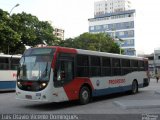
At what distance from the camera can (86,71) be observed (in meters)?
17.2

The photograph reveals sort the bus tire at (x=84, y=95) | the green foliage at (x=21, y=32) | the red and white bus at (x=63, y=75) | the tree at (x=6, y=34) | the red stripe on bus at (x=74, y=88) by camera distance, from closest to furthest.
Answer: the red and white bus at (x=63, y=75) → the red stripe on bus at (x=74, y=88) → the bus tire at (x=84, y=95) → the tree at (x=6, y=34) → the green foliage at (x=21, y=32)

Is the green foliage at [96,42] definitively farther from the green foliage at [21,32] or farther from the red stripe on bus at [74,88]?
the red stripe on bus at [74,88]

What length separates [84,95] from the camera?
16844 millimetres

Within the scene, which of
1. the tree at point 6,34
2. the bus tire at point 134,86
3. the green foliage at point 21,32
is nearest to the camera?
the bus tire at point 134,86

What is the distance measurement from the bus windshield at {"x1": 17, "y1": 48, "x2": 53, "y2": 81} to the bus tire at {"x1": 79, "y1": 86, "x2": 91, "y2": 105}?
97.9 inches

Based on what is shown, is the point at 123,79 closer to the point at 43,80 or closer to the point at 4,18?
the point at 43,80

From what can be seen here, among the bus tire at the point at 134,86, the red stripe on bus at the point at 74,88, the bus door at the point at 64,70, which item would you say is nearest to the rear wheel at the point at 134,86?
the bus tire at the point at 134,86

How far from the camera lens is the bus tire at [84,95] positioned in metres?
16.5

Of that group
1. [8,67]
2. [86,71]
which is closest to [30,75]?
[86,71]

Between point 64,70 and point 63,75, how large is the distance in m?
A: 0.26

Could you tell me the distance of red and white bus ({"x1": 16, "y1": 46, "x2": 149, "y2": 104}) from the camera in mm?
14734

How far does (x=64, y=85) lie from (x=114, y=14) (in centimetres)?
11828

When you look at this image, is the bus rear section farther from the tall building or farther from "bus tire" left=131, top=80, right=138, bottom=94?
the tall building

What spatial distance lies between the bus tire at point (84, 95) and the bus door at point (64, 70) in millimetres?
1185
